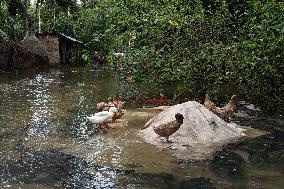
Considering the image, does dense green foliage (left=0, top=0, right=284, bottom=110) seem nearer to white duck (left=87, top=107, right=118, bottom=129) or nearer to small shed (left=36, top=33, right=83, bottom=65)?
white duck (left=87, top=107, right=118, bottom=129)

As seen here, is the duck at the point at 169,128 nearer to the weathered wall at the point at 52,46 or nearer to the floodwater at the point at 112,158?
the floodwater at the point at 112,158

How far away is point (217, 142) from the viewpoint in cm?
852

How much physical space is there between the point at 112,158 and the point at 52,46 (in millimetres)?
23190

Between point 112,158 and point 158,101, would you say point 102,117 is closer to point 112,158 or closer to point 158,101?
point 112,158

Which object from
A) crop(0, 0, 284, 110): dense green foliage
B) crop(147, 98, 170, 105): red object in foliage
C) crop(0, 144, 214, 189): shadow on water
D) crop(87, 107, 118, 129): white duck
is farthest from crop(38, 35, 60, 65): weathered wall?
crop(0, 144, 214, 189): shadow on water

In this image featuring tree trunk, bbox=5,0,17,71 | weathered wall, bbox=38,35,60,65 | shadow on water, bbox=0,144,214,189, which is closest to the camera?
shadow on water, bbox=0,144,214,189

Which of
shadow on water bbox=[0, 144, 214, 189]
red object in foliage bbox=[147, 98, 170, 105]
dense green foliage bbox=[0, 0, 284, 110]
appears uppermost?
dense green foliage bbox=[0, 0, 284, 110]

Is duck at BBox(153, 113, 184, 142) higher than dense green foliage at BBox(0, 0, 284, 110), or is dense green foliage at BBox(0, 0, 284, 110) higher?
dense green foliage at BBox(0, 0, 284, 110)

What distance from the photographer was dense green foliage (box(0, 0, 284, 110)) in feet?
34.9

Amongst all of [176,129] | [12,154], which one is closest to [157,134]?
[176,129]

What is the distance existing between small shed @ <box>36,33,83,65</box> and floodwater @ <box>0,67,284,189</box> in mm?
18244

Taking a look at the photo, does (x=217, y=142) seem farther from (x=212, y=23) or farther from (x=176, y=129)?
(x=212, y=23)

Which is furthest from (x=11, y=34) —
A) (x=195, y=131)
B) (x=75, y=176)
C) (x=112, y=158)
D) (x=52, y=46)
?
(x=75, y=176)

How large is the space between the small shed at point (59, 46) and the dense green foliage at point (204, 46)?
14822 millimetres
